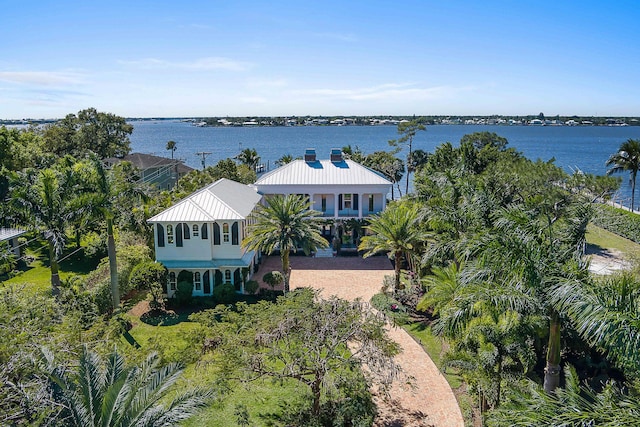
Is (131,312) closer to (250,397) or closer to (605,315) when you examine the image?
(250,397)

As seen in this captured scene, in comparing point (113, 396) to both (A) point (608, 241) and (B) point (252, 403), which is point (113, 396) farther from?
(A) point (608, 241)

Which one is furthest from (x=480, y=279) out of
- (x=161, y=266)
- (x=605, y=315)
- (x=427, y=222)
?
(x=161, y=266)

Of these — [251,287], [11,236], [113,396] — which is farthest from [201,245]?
[113,396]

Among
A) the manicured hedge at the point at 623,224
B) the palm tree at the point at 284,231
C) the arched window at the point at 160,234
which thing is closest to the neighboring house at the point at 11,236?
the arched window at the point at 160,234

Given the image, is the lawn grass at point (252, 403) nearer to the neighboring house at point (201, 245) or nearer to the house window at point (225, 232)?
the neighboring house at point (201, 245)

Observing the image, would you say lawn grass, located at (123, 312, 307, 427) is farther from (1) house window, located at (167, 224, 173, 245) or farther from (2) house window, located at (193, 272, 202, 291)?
(1) house window, located at (167, 224, 173, 245)

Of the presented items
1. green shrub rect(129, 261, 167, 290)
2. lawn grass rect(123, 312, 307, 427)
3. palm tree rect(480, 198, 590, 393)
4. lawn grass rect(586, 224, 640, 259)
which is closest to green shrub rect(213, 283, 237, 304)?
green shrub rect(129, 261, 167, 290)
